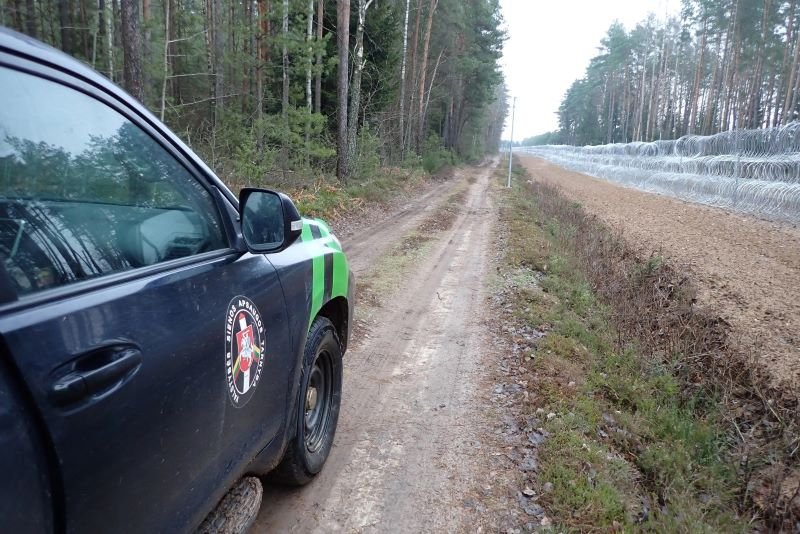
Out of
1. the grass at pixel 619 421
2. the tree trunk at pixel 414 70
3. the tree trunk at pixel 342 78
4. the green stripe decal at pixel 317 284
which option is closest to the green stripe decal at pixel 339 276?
the green stripe decal at pixel 317 284

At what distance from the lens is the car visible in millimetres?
1098

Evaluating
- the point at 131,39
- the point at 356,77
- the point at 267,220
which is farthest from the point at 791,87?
the point at 267,220

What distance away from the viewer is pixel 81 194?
5.00ft

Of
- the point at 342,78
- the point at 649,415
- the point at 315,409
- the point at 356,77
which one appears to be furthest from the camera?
the point at 356,77

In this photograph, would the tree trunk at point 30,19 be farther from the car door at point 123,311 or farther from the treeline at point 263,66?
the car door at point 123,311

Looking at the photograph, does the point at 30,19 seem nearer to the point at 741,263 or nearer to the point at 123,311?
the point at 123,311

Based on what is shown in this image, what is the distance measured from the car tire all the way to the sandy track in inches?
8.2

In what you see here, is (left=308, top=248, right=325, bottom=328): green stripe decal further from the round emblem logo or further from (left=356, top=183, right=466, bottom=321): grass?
(left=356, top=183, right=466, bottom=321): grass

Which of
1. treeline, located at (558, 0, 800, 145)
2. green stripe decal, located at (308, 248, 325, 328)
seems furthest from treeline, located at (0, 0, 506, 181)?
treeline, located at (558, 0, 800, 145)

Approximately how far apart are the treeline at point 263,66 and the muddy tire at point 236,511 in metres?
8.66

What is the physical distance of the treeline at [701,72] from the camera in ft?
118

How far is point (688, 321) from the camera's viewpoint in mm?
6645

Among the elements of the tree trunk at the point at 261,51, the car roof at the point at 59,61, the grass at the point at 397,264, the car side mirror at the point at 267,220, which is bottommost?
the grass at the point at 397,264

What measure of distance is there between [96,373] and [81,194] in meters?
0.62
